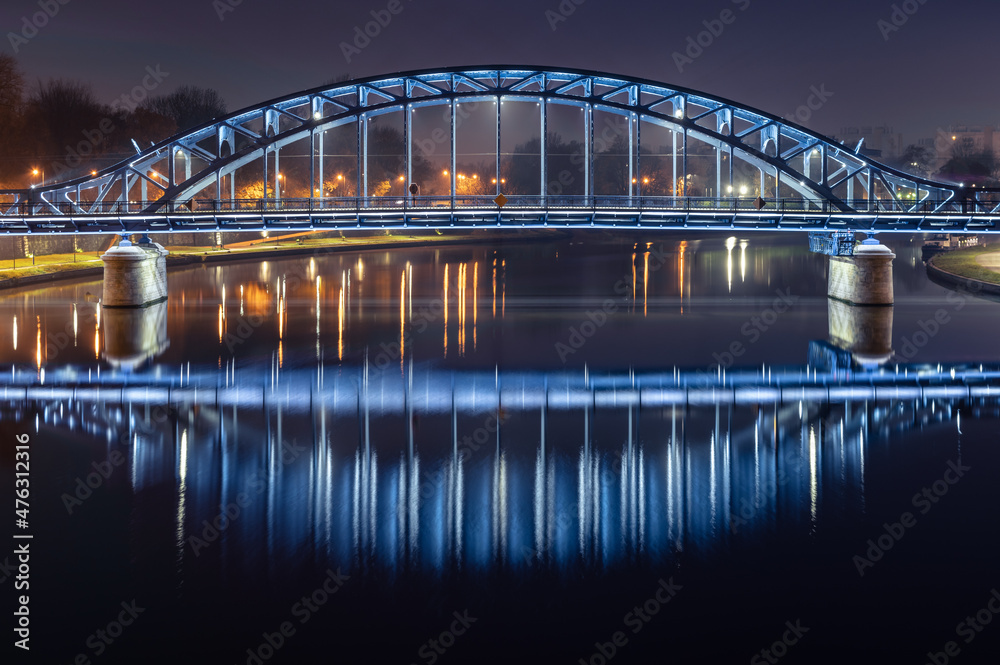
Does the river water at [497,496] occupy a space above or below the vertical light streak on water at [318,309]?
below

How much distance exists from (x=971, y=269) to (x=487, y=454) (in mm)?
51930

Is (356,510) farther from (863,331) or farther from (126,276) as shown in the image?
(126,276)

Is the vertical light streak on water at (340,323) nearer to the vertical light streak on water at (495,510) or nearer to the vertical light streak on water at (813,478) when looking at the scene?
the vertical light streak on water at (495,510)

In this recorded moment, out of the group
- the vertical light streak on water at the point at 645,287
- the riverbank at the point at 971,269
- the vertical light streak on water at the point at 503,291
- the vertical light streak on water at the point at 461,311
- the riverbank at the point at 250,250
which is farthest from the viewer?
the riverbank at the point at 971,269

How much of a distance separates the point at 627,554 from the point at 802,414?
1122 centimetres

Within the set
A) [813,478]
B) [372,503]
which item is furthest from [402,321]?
[813,478]

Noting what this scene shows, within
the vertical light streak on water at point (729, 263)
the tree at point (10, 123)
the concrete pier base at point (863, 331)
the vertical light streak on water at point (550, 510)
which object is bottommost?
the vertical light streak on water at point (550, 510)

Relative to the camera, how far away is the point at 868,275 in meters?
44.4

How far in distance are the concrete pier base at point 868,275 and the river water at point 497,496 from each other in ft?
23.0

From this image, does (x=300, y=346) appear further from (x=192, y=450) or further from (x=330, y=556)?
(x=330, y=556)

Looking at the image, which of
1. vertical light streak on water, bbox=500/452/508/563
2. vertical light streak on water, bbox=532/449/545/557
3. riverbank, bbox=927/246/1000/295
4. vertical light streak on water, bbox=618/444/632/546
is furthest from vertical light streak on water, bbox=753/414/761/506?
riverbank, bbox=927/246/1000/295

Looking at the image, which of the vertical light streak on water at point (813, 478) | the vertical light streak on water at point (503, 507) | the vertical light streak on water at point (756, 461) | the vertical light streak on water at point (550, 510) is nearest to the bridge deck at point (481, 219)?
the vertical light streak on water at point (756, 461)

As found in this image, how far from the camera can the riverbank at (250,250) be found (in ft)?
181

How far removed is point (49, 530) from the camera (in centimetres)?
1455
